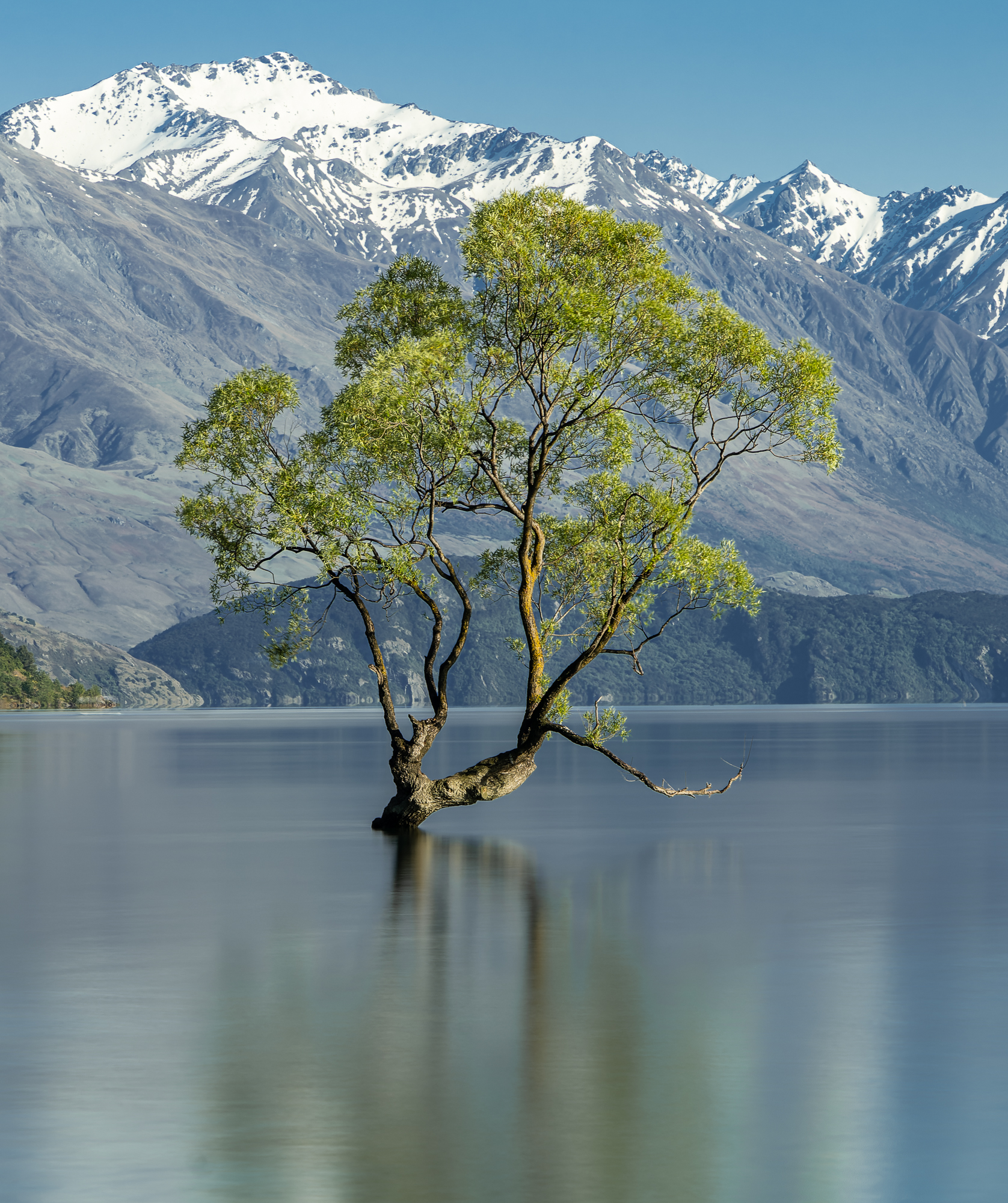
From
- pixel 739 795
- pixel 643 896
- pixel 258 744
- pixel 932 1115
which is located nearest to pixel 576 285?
pixel 643 896

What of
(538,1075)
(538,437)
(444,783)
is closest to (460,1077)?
(538,1075)

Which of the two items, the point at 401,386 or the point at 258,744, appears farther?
the point at 258,744

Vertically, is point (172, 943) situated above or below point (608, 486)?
below

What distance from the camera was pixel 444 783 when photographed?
205ft

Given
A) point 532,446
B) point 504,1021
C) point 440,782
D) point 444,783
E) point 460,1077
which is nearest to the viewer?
point 460,1077

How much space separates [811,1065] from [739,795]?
2706 inches

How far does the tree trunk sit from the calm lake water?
2.44m

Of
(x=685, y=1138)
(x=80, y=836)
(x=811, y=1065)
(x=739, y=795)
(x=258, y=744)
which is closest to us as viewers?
(x=685, y=1138)

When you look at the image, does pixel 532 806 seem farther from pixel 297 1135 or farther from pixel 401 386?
pixel 297 1135

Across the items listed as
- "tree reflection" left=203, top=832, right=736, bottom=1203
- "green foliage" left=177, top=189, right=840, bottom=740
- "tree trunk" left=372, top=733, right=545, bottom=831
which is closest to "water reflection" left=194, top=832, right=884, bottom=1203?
"tree reflection" left=203, top=832, right=736, bottom=1203

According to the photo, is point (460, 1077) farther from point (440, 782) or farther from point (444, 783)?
point (440, 782)

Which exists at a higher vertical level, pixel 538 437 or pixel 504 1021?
pixel 538 437

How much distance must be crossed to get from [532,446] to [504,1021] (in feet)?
127

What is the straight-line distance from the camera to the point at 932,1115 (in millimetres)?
18203
